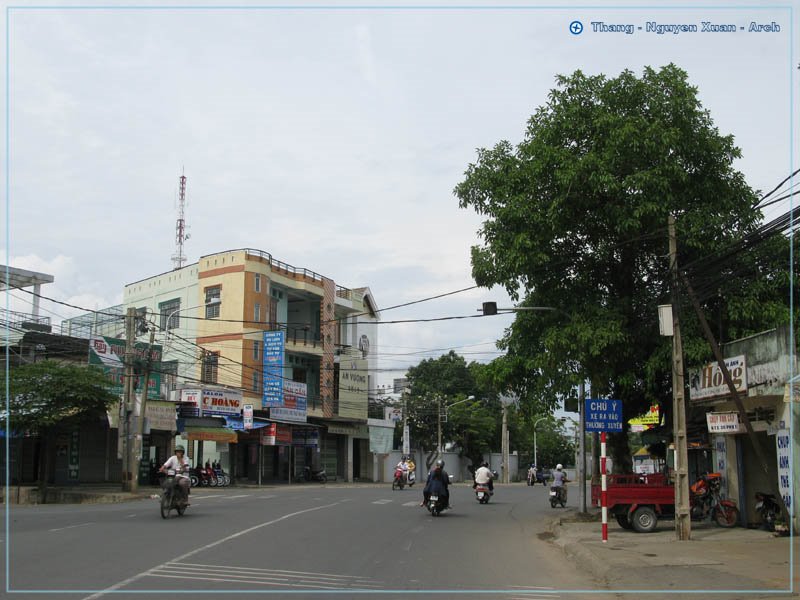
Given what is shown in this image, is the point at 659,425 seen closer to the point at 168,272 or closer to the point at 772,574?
the point at 772,574

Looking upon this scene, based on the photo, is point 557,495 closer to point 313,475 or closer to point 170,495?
point 170,495

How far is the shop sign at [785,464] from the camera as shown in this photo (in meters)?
15.6

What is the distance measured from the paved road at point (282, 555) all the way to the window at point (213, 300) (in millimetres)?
26815

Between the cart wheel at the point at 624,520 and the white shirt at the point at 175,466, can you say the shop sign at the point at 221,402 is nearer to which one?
the white shirt at the point at 175,466

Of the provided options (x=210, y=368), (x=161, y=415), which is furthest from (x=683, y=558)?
(x=210, y=368)

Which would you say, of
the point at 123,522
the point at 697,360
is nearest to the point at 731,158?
the point at 697,360

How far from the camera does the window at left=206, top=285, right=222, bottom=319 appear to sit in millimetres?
48969

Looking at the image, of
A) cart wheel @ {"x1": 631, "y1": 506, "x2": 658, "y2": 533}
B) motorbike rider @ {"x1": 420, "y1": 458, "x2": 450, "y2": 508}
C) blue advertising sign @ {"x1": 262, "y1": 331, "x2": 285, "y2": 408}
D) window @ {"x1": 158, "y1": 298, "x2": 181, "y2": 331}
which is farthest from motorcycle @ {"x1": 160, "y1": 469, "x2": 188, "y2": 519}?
window @ {"x1": 158, "y1": 298, "x2": 181, "y2": 331}

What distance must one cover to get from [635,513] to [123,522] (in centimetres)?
1204

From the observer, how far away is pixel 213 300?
1940 inches

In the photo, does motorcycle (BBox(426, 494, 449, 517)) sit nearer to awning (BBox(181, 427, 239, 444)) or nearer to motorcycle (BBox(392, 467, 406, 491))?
motorcycle (BBox(392, 467, 406, 491))

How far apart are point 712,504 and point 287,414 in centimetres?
3292

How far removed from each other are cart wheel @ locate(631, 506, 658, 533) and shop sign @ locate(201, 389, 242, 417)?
29.8 m

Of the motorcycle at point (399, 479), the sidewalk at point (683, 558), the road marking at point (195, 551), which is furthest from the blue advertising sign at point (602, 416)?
the motorcycle at point (399, 479)
